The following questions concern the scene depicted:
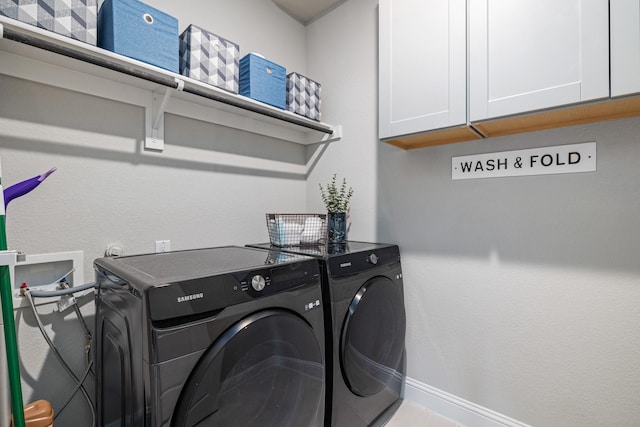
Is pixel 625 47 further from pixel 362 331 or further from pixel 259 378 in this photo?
pixel 259 378

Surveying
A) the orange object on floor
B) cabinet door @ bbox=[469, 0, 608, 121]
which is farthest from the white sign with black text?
the orange object on floor

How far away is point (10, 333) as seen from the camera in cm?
91

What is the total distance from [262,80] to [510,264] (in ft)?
5.59

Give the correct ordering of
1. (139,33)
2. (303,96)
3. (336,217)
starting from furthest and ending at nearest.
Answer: (303,96) < (336,217) < (139,33)

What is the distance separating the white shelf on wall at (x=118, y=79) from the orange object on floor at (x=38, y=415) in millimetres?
1167

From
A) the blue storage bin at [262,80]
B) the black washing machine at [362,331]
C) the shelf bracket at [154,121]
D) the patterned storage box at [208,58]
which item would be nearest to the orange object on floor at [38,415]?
the black washing machine at [362,331]

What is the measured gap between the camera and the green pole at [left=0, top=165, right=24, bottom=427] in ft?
2.93

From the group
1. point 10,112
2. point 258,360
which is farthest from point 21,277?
point 258,360

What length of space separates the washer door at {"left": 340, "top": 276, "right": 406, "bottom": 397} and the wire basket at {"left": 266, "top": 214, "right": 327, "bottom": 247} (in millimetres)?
453

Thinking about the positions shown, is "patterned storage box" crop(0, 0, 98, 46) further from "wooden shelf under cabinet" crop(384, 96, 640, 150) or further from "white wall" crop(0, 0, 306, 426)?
"wooden shelf under cabinet" crop(384, 96, 640, 150)

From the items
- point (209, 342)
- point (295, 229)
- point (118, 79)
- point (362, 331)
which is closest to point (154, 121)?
point (118, 79)

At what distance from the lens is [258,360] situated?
0.98 m

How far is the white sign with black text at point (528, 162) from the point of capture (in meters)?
1.34

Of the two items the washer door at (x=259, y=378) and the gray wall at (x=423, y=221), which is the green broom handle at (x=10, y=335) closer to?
the gray wall at (x=423, y=221)
